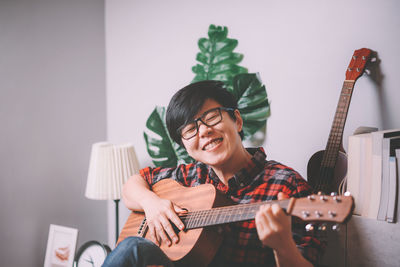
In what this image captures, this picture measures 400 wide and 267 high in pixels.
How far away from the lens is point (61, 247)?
5.46ft

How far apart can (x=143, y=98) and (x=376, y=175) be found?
1.37 m

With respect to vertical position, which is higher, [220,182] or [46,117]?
[46,117]

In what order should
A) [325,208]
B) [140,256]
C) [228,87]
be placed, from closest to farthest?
[325,208] → [140,256] → [228,87]

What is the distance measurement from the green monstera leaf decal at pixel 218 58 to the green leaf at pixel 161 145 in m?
0.33

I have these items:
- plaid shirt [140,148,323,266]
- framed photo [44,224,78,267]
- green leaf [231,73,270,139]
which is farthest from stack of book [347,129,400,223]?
framed photo [44,224,78,267]

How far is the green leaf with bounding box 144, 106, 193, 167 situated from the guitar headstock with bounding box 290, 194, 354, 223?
1.01 metres

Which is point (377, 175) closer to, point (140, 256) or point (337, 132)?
point (337, 132)

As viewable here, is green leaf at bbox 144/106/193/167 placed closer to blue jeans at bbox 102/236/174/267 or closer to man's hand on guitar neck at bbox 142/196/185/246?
man's hand on guitar neck at bbox 142/196/185/246

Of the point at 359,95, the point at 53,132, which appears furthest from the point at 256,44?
the point at 53,132

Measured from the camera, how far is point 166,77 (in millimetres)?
1889

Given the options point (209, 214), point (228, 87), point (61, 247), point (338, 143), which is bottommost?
point (61, 247)

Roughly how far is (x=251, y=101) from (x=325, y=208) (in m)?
0.84

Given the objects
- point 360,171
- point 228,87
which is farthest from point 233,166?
point 228,87

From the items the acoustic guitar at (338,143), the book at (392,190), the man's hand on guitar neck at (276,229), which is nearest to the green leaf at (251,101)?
the acoustic guitar at (338,143)
